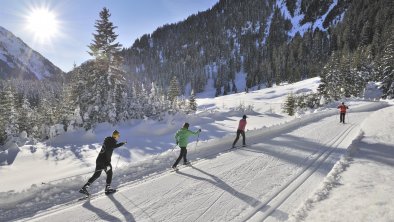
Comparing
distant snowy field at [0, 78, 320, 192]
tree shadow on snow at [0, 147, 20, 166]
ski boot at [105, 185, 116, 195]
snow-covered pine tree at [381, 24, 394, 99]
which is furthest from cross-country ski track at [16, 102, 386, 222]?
snow-covered pine tree at [381, 24, 394, 99]

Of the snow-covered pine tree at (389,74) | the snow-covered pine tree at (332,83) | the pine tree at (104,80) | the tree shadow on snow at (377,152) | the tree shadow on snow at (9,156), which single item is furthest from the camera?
the snow-covered pine tree at (332,83)

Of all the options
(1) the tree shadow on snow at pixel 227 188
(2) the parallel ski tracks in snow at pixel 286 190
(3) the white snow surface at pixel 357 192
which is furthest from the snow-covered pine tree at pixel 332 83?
(1) the tree shadow on snow at pixel 227 188

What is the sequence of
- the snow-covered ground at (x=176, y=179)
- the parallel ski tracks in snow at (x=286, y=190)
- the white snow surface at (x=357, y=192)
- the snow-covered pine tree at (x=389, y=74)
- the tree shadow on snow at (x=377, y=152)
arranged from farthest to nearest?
1. the snow-covered pine tree at (x=389, y=74)
2. the tree shadow on snow at (x=377, y=152)
3. the snow-covered ground at (x=176, y=179)
4. the parallel ski tracks in snow at (x=286, y=190)
5. the white snow surface at (x=357, y=192)

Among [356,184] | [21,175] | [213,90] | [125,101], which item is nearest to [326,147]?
[356,184]

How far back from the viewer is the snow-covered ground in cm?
844

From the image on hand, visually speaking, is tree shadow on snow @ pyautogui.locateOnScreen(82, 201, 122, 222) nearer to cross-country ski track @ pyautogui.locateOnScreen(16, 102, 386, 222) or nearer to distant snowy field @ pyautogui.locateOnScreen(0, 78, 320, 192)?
cross-country ski track @ pyautogui.locateOnScreen(16, 102, 386, 222)

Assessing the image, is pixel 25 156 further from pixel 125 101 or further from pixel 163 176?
pixel 125 101

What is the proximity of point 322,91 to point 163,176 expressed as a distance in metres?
57.7

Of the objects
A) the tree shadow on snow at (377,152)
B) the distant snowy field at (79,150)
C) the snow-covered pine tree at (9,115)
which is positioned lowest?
the distant snowy field at (79,150)

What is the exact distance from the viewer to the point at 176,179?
1134 centimetres

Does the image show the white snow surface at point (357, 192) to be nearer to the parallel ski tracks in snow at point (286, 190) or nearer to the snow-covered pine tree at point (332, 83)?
the parallel ski tracks in snow at point (286, 190)

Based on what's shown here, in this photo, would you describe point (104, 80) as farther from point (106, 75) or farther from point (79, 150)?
point (79, 150)

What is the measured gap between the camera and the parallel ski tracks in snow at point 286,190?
8.19 m

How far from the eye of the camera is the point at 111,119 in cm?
3008
